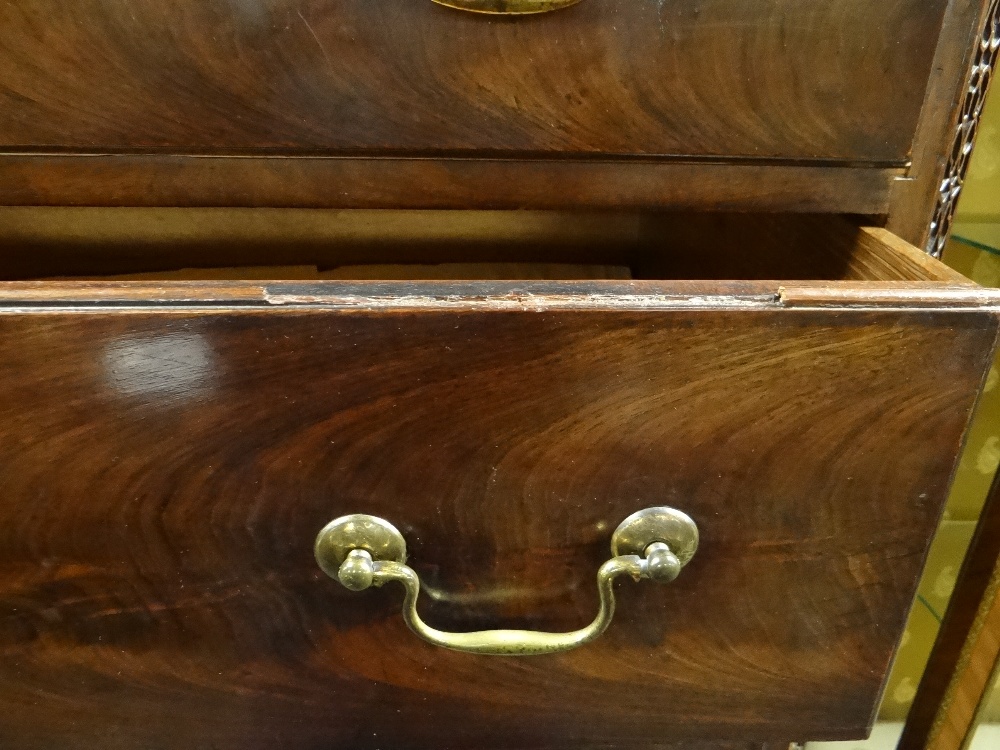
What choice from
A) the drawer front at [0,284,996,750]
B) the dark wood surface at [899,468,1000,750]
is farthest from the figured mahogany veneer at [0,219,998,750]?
the dark wood surface at [899,468,1000,750]

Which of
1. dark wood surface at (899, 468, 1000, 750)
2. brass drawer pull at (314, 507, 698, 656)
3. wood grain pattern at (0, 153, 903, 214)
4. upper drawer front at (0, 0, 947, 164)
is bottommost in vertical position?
dark wood surface at (899, 468, 1000, 750)

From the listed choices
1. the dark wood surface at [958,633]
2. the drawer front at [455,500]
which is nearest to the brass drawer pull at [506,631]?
the drawer front at [455,500]

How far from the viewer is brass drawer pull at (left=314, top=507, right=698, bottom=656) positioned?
0.93 feet

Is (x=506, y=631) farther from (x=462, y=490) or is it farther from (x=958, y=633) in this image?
(x=958, y=633)

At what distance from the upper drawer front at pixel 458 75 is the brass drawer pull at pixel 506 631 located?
166mm

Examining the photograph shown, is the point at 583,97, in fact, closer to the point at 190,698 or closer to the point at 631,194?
the point at 631,194

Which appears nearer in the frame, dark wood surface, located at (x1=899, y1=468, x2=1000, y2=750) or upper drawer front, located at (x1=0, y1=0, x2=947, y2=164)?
upper drawer front, located at (x1=0, y1=0, x2=947, y2=164)

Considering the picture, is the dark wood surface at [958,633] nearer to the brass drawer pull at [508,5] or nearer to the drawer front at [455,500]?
the drawer front at [455,500]

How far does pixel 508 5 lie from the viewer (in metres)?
0.30

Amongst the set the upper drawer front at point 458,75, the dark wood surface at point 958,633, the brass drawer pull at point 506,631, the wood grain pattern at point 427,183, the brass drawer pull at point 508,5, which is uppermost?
the brass drawer pull at point 508,5

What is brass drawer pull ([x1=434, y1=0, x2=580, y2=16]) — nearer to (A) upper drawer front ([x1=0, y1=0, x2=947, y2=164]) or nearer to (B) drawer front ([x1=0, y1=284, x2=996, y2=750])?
(A) upper drawer front ([x1=0, y1=0, x2=947, y2=164])

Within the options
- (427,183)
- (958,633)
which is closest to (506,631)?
(427,183)

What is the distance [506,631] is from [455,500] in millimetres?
62

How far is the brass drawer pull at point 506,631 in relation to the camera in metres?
0.28
